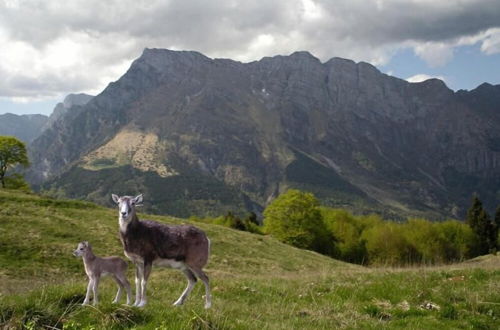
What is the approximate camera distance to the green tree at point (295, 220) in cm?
8594

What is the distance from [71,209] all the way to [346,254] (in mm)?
77380

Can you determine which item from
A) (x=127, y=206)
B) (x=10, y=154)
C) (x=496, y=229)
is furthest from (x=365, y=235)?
(x=127, y=206)

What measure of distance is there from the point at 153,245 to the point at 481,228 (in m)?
128

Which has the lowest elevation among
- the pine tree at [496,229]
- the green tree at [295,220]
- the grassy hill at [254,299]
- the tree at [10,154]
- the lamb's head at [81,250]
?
the pine tree at [496,229]

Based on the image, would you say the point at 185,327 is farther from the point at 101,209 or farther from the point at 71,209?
the point at 101,209

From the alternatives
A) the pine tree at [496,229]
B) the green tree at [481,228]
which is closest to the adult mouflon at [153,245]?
the green tree at [481,228]

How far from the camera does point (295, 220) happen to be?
87.8 meters

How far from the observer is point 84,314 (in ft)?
28.2

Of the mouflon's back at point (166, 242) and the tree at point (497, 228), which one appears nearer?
the mouflon's back at point (166, 242)

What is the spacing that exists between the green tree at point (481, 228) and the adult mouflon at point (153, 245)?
12375cm

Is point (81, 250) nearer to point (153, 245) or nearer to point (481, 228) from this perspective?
point (153, 245)

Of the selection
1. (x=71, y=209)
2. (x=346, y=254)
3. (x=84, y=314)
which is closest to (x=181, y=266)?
(x=84, y=314)

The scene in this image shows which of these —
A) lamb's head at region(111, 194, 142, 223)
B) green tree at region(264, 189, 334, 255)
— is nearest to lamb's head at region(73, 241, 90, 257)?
lamb's head at region(111, 194, 142, 223)

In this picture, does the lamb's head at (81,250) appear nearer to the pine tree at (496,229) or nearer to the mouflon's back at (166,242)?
the mouflon's back at (166,242)
